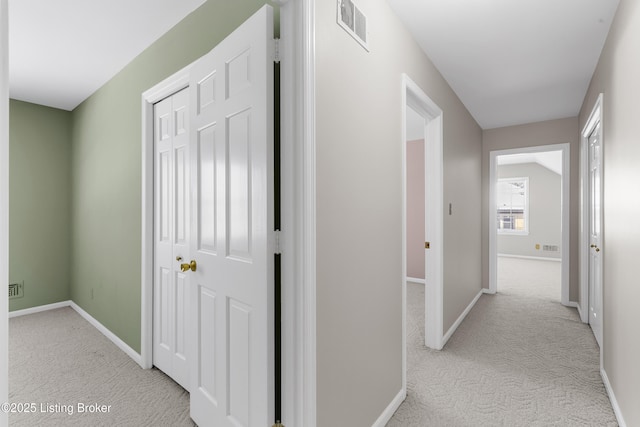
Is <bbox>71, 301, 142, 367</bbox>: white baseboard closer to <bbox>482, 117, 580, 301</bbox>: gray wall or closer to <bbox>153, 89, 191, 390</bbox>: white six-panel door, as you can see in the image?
<bbox>153, 89, 191, 390</bbox>: white six-panel door

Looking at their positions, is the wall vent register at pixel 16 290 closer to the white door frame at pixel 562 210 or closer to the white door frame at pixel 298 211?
the white door frame at pixel 298 211

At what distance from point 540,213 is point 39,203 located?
9.72m

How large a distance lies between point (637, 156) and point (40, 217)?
17.8 ft

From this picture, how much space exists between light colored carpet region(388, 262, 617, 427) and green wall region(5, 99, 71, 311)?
4.25 metres

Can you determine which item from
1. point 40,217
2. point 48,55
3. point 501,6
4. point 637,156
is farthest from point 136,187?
point 637,156

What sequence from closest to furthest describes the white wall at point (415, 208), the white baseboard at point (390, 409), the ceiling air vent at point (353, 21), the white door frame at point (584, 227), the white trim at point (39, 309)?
Result: the ceiling air vent at point (353, 21), the white baseboard at point (390, 409), the white door frame at point (584, 227), the white trim at point (39, 309), the white wall at point (415, 208)

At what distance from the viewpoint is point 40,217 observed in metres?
3.78

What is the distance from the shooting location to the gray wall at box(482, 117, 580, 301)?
161 inches

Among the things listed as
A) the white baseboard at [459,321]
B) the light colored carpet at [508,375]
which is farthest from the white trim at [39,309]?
the white baseboard at [459,321]

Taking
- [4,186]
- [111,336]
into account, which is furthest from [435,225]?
[111,336]

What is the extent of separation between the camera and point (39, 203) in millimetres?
3764

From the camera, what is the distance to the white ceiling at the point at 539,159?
21.5 ft

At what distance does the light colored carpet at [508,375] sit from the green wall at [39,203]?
4.25 metres

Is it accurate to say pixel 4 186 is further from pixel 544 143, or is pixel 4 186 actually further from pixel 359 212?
pixel 544 143
